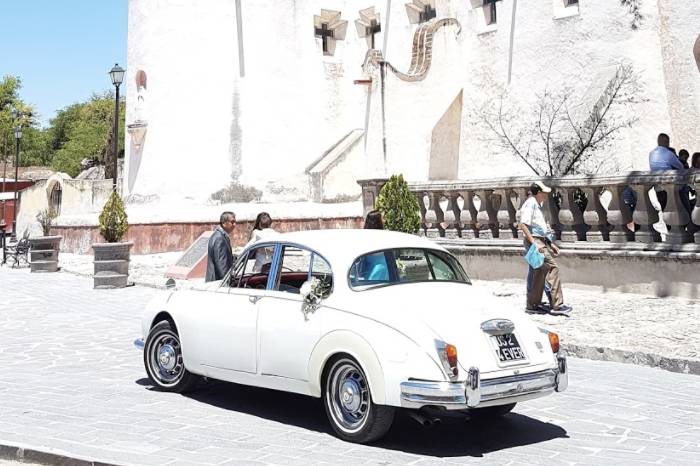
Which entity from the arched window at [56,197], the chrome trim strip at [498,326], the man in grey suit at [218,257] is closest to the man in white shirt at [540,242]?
the man in grey suit at [218,257]

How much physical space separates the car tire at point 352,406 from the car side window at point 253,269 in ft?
4.31

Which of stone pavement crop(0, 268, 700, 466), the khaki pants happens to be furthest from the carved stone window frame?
stone pavement crop(0, 268, 700, 466)

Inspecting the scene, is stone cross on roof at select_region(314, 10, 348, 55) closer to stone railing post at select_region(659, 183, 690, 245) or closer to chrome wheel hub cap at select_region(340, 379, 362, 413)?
stone railing post at select_region(659, 183, 690, 245)

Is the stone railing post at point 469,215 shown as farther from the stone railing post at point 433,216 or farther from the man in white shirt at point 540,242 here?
the man in white shirt at point 540,242

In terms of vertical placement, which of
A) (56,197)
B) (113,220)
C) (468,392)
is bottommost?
(468,392)

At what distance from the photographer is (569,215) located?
12.2 m

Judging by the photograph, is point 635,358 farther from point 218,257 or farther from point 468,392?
point 218,257

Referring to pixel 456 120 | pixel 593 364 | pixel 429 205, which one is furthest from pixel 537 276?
pixel 456 120

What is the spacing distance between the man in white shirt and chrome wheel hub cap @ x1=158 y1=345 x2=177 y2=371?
16.3 feet

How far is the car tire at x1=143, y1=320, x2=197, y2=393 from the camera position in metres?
7.25

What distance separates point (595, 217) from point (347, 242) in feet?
21.7

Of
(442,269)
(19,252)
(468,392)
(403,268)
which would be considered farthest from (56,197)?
(468,392)

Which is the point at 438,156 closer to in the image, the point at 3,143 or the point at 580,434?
the point at 580,434

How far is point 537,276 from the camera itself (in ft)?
34.8
